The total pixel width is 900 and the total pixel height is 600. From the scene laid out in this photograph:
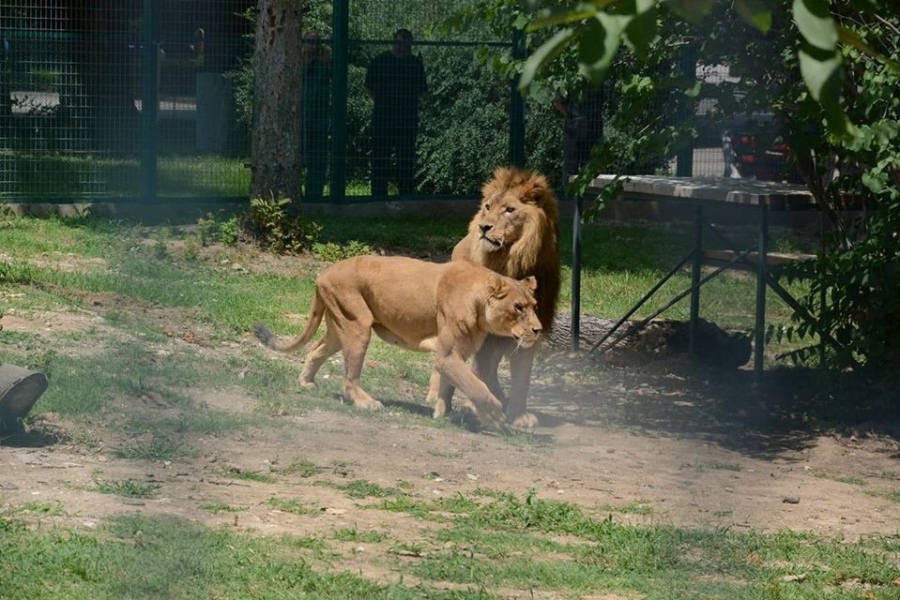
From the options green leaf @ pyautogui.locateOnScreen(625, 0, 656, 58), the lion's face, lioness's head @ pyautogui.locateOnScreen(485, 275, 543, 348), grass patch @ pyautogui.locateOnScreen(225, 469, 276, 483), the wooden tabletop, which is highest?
green leaf @ pyautogui.locateOnScreen(625, 0, 656, 58)

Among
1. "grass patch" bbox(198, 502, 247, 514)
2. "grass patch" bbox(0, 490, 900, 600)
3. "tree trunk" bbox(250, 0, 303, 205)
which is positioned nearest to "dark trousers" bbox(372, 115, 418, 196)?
"tree trunk" bbox(250, 0, 303, 205)

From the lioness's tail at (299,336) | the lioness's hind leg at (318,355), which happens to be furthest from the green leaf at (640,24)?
the lioness's tail at (299,336)

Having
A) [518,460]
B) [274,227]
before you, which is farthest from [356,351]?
[274,227]

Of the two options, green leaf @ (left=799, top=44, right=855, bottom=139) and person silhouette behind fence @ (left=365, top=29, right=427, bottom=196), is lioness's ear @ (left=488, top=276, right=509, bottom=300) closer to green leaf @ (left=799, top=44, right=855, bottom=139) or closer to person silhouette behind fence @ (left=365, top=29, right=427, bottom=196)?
green leaf @ (left=799, top=44, right=855, bottom=139)

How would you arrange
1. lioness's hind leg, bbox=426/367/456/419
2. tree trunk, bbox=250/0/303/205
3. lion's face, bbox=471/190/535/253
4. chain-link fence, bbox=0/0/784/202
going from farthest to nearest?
chain-link fence, bbox=0/0/784/202, tree trunk, bbox=250/0/303/205, lion's face, bbox=471/190/535/253, lioness's hind leg, bbox=426/367/456/419

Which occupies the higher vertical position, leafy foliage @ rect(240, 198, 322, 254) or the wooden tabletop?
the wooden tabletop

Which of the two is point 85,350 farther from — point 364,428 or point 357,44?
point 357,44

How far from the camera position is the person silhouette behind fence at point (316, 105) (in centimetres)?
1406

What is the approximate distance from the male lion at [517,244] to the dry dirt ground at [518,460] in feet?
1.17

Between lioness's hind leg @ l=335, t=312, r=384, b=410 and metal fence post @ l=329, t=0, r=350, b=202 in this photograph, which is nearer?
lioness's hind leg @ l=335, t=312, r=384, b=410

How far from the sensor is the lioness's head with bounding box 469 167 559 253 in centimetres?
711

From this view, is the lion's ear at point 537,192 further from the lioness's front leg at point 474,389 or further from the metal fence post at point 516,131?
the metal fence post at point 516,131

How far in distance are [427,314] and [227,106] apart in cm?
724

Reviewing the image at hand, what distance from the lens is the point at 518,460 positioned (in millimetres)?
6125
